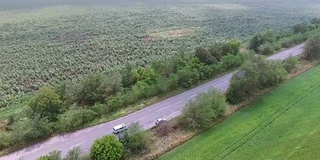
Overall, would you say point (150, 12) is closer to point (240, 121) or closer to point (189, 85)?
point (189, 85)

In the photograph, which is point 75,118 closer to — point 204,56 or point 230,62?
point 204,56

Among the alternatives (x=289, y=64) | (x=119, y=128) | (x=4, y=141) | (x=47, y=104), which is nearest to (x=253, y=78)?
(x=289, y=64)

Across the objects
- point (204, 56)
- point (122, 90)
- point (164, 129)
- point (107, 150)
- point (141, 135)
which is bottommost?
point (164, 129)

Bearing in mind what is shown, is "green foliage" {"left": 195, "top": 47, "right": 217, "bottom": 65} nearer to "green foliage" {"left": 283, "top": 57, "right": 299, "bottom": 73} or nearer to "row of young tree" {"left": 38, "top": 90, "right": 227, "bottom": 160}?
"green foliage" {"left": 283, "top": 57, "right": 299, "bottom": 73}

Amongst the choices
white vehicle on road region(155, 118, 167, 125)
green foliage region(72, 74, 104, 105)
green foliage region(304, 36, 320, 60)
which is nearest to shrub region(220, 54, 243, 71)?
green foliage region(304, 36, 320, 60)

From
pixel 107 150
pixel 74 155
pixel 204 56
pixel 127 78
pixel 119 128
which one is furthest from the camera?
pixel 204 56

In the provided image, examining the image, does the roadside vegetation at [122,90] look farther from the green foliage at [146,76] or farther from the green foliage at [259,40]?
the green foliage at [259,40]

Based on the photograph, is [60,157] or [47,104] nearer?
[60,157]
